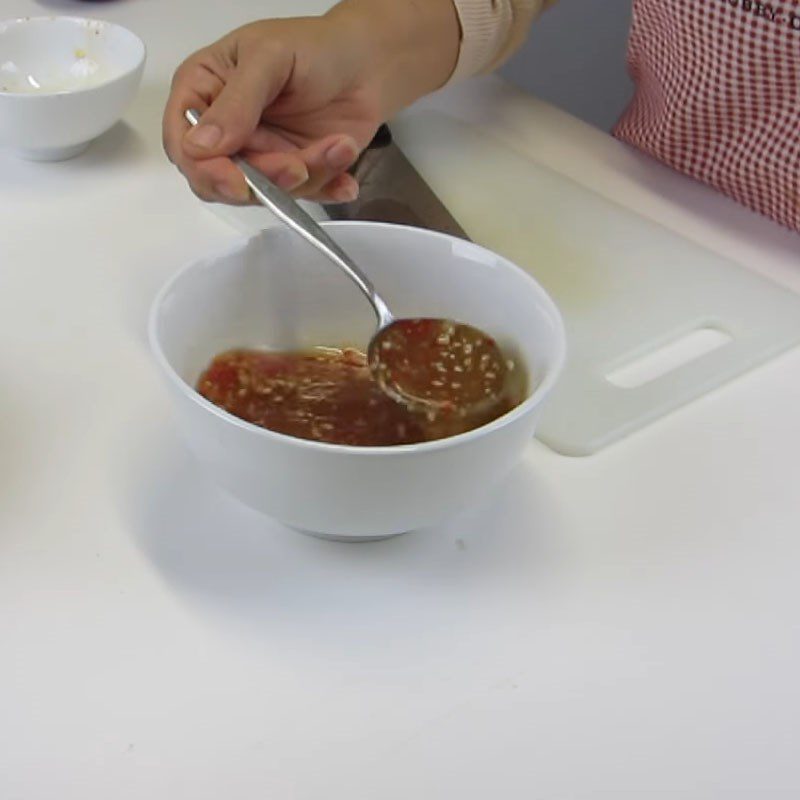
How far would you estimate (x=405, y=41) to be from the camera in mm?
819

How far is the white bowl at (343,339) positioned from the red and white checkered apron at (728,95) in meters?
0.30

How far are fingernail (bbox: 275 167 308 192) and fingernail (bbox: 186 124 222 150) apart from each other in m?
0.04

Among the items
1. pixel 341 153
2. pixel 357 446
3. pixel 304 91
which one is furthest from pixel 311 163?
pixel 357 446

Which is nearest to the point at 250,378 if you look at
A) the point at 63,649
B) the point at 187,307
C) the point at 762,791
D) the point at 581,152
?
the point at 187,307

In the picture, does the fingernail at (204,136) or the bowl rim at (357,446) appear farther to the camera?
the fingernail at (204,136)

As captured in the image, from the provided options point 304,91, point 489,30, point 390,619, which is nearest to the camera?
point 390,619

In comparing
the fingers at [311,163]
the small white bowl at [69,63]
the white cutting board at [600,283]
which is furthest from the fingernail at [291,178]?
the small white bowl at [69,63]

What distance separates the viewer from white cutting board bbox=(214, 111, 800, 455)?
591 millimetres

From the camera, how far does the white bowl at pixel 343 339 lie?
431mm

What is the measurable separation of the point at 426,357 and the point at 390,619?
133 millimetres

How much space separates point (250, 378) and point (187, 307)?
46 millimetres

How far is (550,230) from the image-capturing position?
75cm

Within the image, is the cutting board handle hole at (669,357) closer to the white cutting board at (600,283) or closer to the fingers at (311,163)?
the white cutting board at (600,283)

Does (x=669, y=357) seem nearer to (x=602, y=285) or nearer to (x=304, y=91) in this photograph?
(x=602, y=285)
